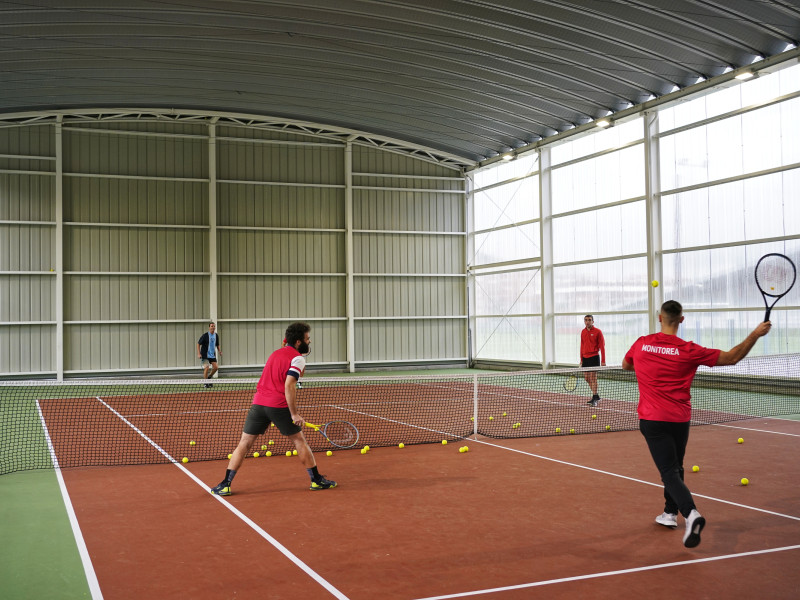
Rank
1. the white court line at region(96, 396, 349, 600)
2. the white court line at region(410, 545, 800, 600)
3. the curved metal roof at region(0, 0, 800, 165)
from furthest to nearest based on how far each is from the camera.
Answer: the curved metal roof at region(0, 0, 800, 165) < the white court line at region(96, 396, 349, 600) < the white court line at region(410, 545, 800, 600)

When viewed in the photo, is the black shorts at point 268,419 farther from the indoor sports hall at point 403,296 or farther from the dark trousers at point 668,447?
the dark trousers at point 668,447

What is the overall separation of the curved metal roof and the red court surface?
912 centimetres

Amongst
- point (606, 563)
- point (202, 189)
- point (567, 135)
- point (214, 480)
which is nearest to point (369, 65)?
point (567, 135)

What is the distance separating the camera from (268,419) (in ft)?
25.1

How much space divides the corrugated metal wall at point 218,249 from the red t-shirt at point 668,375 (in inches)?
782

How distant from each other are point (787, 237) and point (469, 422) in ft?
27.9

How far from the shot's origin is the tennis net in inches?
420

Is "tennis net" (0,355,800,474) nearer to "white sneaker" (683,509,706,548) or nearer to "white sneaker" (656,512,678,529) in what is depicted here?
"white sneaker" (656,512,678,529)

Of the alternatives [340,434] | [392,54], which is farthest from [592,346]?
[392,54]

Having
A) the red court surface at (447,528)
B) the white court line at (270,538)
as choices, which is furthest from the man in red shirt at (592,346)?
the white court line at (270,538)

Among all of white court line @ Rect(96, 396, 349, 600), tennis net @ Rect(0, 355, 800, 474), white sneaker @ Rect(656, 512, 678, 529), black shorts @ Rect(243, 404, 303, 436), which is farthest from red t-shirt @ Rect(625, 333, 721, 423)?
tennis net @ Rect(0, 355, 800, 474)

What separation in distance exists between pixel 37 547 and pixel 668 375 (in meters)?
5.04

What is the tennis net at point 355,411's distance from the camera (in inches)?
420

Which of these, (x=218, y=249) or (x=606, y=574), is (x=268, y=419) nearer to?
(x=606, y=574)
